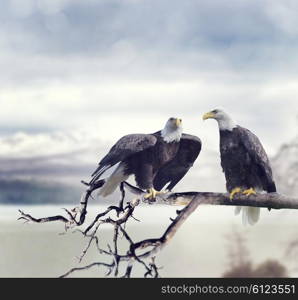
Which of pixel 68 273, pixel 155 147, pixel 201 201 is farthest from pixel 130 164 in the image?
pixel 68 273

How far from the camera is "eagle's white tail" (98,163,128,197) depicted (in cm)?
484

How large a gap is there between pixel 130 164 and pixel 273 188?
3.40 ft

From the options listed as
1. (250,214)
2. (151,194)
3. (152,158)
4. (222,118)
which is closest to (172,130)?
(152,158)

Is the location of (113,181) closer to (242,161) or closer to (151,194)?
(151,194)

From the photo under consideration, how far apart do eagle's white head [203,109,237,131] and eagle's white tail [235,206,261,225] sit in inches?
24.7

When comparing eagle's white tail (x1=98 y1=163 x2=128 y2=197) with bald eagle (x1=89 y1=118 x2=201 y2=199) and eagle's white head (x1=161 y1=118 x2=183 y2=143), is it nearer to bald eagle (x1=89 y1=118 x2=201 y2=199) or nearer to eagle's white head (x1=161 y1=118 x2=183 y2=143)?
bald eagle (x1=89 y1=118 x2=201 y2=199)

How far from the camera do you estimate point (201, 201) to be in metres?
4.66

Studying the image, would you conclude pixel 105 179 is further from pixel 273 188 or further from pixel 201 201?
pixel 273 188

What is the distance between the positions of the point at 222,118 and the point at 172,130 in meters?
0.37

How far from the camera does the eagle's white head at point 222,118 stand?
4.80 m

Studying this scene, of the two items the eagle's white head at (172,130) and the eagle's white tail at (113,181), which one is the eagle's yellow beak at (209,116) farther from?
the eagle's white tail at (113,181)

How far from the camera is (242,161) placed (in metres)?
4.75

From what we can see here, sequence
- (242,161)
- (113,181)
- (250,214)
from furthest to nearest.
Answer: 1. (250,214)
2. (113,181)
3. (242,161)

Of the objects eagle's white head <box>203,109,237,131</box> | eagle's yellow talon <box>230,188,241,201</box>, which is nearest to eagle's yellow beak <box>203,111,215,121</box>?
eagle's white head <box>203,109,237,131</box>
